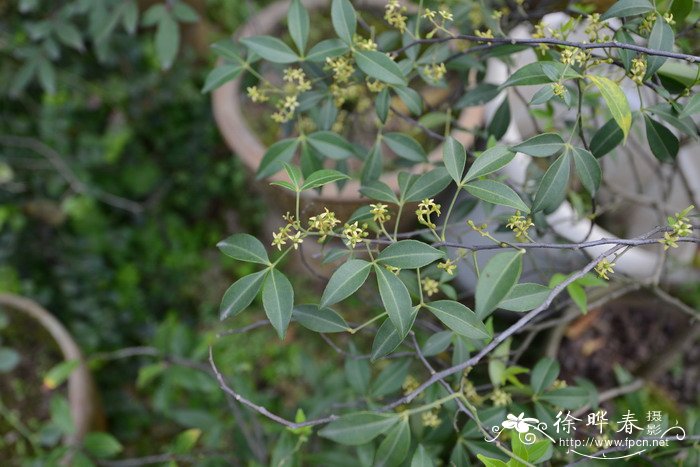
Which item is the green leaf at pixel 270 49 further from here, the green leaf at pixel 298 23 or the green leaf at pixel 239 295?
the green leaf at pixel 239 295

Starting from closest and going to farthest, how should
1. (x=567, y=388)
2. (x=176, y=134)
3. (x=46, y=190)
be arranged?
(x=567, y=388)
(x=46, y=190)
(x=176, y=134)

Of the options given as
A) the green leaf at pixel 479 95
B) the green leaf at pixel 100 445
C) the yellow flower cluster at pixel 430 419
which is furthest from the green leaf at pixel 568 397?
the green leaf at pixel 100 445

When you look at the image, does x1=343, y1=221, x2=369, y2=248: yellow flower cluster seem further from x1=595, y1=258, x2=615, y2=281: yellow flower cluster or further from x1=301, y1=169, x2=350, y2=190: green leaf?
x1=595, y1=258, x2=615, y2=281: yellow flower cluster

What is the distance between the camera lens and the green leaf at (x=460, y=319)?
696 mm

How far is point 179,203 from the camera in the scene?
2131 millimetres

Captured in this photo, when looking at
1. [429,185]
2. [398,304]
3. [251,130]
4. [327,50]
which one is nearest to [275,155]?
[327,50]

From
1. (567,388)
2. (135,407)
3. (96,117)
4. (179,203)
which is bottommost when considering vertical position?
(135,407)

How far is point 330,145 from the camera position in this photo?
0.96 meters

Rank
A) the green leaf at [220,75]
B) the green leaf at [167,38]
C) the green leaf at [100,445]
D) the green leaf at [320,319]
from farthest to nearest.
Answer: the green leaf at [167,38] < the green leaf at [100,445] < the green leaf at [220,75] < the green leaf at [320,319]

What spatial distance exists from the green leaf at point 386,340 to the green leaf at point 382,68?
1.06 feet

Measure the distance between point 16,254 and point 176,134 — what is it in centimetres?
62

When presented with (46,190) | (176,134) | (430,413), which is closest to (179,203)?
(176,134)

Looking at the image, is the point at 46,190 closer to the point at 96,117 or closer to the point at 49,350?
the point at 96,117

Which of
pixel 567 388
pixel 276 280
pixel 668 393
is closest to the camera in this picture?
pixel 276 280
